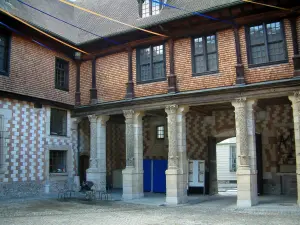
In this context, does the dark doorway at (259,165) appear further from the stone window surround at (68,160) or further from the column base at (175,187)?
the stone window surround at (68,160)

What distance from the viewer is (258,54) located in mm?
14945

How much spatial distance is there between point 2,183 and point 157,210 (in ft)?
23.2

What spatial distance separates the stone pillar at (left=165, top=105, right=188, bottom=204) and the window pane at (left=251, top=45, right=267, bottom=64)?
3.62m

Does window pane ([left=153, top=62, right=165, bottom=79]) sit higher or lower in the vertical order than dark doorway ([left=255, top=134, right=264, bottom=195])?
higher

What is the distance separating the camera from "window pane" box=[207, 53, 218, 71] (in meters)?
15.8

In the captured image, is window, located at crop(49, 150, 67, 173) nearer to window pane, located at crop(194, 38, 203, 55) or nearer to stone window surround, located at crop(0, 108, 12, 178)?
stone window surround, located at crop(0, 108, 12, 178)

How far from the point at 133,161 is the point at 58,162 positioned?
15.0 feet

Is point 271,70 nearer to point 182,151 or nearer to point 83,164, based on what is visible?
point 182,151

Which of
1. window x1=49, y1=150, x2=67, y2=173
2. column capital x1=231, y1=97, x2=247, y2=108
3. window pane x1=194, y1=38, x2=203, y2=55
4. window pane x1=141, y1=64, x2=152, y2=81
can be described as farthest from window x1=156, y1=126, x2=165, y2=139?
column capital x1=231, y1=97, x2=247, y2=108

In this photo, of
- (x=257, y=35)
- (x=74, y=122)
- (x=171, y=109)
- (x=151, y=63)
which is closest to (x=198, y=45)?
(x=151, y=63)

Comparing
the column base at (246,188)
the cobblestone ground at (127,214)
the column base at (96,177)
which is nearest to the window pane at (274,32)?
the column base at (246,188)

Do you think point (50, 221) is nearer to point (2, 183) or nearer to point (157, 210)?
point (157, 210)

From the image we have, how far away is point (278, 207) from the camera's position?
13312 mm

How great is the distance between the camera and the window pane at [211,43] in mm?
15859
